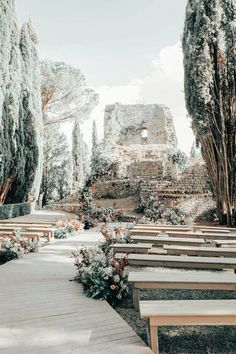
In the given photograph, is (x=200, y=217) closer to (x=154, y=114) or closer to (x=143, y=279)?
(x=143, y=279)

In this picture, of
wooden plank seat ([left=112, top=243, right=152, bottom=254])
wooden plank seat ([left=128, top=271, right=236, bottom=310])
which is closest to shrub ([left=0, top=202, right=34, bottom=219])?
wooden plank seat ([left=112, top=243, right=152, bottom=254])

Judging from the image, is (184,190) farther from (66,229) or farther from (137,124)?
(137,124)

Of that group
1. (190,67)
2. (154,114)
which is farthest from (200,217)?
(154,114)

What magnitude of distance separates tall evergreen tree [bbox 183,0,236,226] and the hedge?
8.46m

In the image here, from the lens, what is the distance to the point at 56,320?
301 cm

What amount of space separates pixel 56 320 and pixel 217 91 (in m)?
8.40

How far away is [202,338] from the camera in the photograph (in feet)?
9.44

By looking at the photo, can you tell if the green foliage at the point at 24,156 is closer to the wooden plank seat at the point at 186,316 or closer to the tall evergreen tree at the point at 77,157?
the tall evergreen tree at the point at 77,157

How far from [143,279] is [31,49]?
16049 millimetres

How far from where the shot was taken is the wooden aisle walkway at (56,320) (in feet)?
8.15

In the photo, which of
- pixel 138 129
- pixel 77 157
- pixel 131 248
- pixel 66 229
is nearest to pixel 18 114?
pixel 66 229

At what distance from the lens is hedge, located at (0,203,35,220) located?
43.7 ft

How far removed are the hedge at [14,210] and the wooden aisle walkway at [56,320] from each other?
903 centimetres

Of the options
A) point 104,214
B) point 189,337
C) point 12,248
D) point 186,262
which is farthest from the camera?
point 104,214
